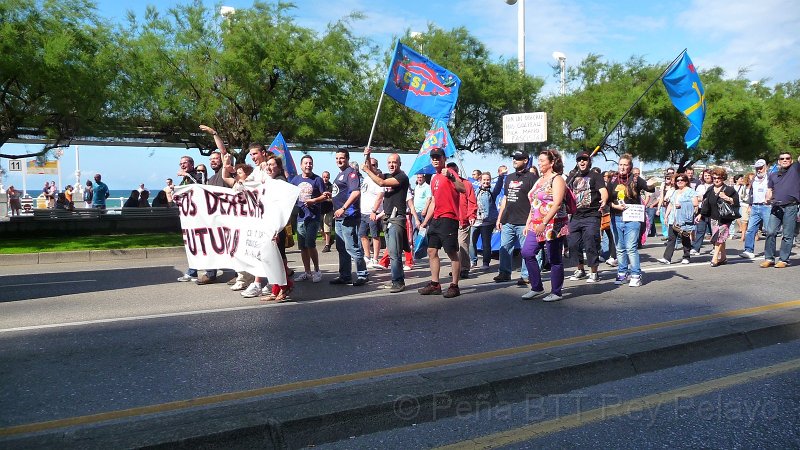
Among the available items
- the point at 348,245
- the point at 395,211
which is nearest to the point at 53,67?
the point at 348,245

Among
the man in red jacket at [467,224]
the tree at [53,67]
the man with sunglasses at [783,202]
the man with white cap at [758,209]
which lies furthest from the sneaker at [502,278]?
the tree at [53,67]

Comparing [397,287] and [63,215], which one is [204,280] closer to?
[397,287]

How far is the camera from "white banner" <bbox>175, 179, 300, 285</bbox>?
736 centimetres

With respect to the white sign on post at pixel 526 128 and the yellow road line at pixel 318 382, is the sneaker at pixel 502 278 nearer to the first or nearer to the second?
the yellow road line at pixel 318 382

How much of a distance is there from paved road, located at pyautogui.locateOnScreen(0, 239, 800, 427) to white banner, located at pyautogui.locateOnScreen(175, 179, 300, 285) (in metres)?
0.46

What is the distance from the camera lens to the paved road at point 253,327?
4.27 meters

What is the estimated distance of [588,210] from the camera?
8.81 meters

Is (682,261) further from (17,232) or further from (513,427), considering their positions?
(17,232)

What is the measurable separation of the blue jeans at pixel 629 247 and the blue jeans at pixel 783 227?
122 inches

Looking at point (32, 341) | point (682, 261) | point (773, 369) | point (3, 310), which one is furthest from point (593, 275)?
point (3, 310)

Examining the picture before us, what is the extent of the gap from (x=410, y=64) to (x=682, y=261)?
6126mm

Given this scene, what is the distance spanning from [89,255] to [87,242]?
2.57 metres

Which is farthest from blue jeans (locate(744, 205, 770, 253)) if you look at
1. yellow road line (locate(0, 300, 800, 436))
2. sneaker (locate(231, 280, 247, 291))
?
sneaker (locate(231, 280, 247, 291))

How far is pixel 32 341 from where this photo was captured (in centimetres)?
550
